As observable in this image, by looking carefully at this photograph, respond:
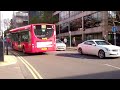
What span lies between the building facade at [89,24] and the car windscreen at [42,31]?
16.7 m

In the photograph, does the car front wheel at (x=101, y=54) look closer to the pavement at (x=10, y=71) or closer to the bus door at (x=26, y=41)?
the pavement at (x=10, y=71)

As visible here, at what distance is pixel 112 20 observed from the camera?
143 ft

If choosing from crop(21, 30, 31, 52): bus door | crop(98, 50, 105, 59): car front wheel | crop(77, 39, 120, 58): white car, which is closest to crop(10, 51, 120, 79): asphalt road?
crop(77, 39, 120, 58): white car

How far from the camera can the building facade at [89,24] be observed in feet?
147

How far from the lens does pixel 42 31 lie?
24.7 m

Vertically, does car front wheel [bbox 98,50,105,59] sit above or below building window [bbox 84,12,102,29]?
below

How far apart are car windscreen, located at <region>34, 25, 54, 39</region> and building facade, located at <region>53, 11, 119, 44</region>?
54.7ft

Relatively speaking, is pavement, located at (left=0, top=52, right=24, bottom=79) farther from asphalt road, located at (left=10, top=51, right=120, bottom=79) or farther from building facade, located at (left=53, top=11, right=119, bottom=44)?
building facade, located at (left=53, top=11, right=119, bottom=44)

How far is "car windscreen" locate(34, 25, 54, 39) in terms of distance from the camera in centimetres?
2459

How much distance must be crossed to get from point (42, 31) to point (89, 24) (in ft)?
91.1
